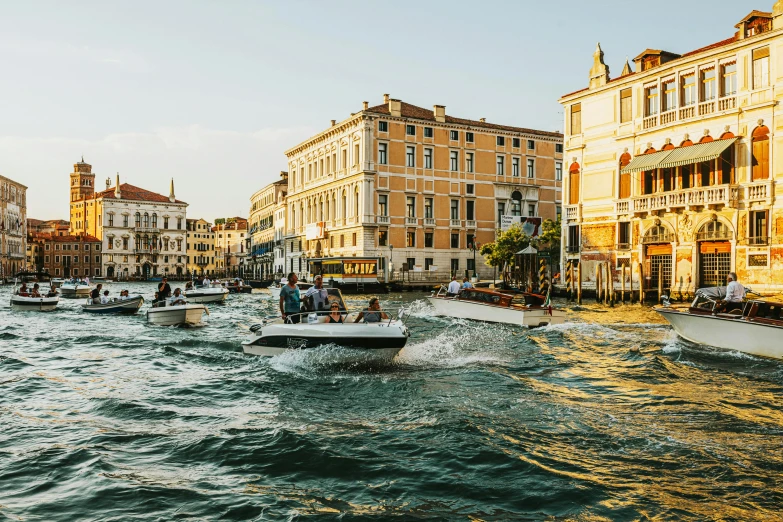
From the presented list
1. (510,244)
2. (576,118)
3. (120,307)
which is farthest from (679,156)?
(120,307)

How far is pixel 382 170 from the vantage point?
163ft

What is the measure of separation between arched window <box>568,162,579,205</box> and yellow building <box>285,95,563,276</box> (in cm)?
1674

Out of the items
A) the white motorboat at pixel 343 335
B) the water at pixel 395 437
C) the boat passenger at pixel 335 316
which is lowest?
the water at pixel 395 437

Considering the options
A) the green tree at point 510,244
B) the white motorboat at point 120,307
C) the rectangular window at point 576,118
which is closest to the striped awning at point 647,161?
the rectangular window at point 576,118

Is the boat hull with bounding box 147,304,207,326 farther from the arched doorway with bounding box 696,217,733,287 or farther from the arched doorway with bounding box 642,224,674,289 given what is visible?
the arched doorway with bounding box 696,217,733,287

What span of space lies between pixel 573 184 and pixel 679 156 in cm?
709

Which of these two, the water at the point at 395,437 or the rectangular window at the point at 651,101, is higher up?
the rectangular window at the point at 651,101

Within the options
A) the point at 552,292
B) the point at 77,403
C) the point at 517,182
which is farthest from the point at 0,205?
the point at 77,403

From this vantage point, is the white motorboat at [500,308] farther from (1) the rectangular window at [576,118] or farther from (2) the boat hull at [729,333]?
(1) the rectangular window at [576,118]

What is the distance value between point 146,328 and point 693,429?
15.9 metres

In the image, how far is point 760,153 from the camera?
26812mm

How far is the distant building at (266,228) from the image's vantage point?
73.9 m

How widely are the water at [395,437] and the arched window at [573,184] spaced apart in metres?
22.7

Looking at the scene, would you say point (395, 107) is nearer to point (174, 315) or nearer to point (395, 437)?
point (174, 315)
